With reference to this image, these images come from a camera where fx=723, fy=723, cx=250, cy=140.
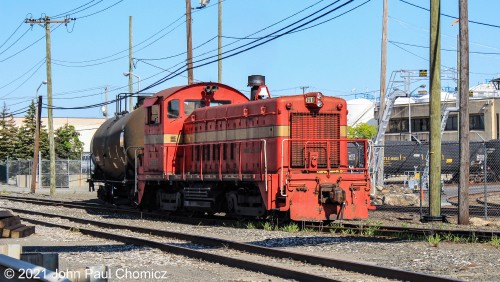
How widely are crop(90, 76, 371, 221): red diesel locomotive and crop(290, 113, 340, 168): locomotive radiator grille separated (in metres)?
0.03

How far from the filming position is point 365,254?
41.4 feet

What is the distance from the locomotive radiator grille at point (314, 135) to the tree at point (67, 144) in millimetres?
61659

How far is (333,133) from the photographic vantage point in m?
18.7

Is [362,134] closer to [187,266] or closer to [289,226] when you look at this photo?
[289,226]

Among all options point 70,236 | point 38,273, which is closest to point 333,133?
point 70,236

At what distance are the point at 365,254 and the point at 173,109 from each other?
34.5 feet

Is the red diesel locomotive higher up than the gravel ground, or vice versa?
the red diesel locomotive

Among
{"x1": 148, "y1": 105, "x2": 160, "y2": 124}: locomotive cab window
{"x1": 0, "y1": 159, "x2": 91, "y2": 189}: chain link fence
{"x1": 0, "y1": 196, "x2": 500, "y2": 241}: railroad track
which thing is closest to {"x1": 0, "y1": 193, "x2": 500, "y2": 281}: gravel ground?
{"x1": 0, "y1": 196, "x2": 500, "y2": 241}: railroad track

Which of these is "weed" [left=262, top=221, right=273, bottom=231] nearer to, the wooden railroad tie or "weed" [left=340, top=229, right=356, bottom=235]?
"weed" [left=340, top=229, right=356, bottom=235]

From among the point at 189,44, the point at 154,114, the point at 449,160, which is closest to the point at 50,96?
the point at 189,44

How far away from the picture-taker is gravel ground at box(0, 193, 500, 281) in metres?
10.5

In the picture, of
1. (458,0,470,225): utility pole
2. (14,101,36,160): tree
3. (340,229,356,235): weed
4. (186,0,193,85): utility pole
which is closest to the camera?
(340,229,356,235): weed

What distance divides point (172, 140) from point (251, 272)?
1144 centimetres

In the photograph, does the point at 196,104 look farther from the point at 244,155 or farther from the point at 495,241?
the point at 495,241
